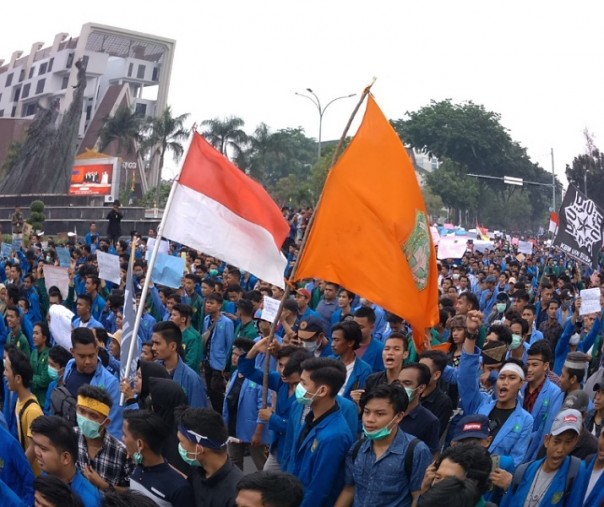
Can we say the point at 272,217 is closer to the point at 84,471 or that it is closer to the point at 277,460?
the point at 277,460

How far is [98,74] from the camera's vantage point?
3241 inches

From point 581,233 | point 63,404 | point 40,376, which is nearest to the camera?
point 63,404

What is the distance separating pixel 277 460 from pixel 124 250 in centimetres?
1410

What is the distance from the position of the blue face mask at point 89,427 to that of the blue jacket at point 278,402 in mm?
1125

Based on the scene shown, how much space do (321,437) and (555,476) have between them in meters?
1.17

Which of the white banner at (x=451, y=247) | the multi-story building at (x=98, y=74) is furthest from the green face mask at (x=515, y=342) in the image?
the multi-story building at (x=98, y=74)

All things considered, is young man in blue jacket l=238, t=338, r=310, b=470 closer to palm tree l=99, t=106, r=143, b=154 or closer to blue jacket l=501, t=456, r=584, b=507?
blue jacket l=501, t=456, r=584, b=507

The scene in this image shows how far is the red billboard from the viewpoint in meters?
63.2

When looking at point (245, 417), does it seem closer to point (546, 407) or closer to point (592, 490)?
point (546, 407)

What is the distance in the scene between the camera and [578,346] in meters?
10.2

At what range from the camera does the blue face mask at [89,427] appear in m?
5.36

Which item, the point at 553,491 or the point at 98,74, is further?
the point at 98,74

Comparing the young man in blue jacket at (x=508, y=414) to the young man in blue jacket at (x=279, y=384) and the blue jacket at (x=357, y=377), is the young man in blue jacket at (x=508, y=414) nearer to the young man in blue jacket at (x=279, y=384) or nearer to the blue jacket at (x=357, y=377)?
the blue jacket at (x=357, y=377)

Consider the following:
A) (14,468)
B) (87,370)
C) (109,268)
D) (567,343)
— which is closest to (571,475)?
(14,468)
